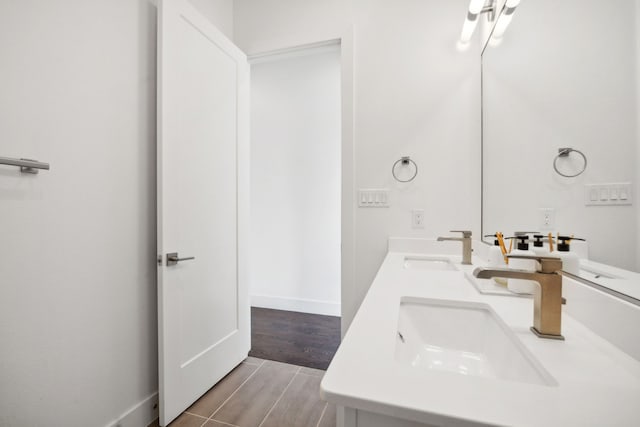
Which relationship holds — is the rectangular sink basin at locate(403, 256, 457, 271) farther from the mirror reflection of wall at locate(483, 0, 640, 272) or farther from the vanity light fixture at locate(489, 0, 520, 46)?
the vanity light fixture at locate(489, 0, 520, 46)

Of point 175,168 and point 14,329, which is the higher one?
point 175,168

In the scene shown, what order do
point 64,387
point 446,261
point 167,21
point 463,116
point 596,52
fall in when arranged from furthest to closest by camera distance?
point 463,116
point 446,261
point 167,21
point 64,387
point 596,52

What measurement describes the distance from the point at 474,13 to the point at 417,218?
105cm

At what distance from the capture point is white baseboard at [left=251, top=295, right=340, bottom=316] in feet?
9.17

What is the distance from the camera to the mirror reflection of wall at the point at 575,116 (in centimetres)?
57

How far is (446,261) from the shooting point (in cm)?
151

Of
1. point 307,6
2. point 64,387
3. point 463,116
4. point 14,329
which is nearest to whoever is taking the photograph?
point 14,329

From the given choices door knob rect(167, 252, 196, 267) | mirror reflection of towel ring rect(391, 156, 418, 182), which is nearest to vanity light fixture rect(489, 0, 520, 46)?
mirror reflection of towel ring rect(391, 156, 418, 182)

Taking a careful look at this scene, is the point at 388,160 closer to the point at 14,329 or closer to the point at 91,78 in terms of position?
the point at 91,78

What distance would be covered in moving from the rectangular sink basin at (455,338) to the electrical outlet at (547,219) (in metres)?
0.31

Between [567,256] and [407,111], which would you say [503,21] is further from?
[567,256]

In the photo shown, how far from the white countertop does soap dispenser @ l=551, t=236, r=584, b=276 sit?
15 cm

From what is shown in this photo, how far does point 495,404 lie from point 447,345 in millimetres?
438

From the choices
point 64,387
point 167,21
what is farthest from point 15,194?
point 167,21
